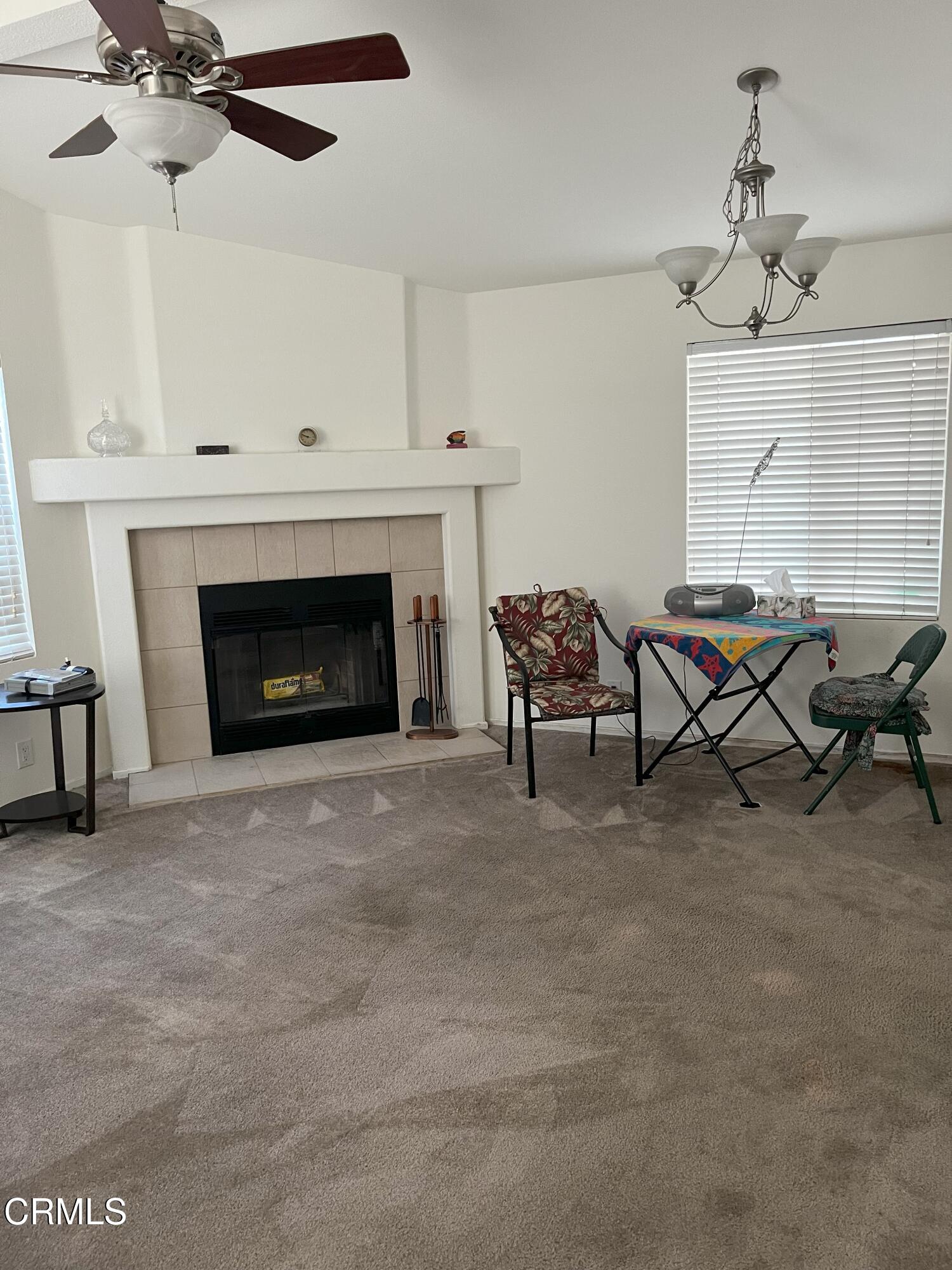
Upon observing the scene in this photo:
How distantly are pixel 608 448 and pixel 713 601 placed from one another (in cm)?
113

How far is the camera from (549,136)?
2.98m

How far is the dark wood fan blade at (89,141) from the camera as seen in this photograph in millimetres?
2036

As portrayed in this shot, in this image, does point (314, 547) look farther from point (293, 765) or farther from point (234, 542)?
point (293, 765)

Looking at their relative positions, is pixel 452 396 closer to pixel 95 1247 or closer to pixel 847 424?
pixel 847 424

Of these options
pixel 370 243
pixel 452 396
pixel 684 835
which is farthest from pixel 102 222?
pixel 684 835

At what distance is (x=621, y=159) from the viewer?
316 cm

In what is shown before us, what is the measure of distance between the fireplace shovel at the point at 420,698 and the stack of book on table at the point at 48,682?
1707 millimetres

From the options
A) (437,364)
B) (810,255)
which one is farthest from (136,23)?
(437,364)

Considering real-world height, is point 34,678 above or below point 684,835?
above

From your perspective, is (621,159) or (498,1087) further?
(621,159)

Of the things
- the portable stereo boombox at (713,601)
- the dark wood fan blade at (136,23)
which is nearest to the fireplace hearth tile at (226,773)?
the portable stereo boombox at (713,601)

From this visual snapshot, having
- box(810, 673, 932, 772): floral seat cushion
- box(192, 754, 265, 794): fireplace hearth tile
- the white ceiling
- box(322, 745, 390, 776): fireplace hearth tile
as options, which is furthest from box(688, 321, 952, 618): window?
box(192, 754, 265, 794): fireplace hearth tile

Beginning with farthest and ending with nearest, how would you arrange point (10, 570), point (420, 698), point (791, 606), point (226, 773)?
1. point (420, 698)
2. point (226, 773)
3. point (791, 606)
4. point (10, 570)

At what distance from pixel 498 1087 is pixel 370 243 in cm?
360
